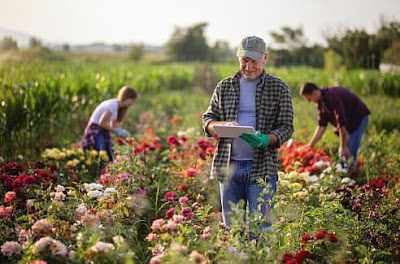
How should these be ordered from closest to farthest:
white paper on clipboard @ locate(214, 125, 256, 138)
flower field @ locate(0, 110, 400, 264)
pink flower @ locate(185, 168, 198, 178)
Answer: flower field @ locate(0, 110, 400, 264) < white paper on clipboard @ locate(214, 125, 256, 138) < pink flower @ locate(185, 168, 198, 178)

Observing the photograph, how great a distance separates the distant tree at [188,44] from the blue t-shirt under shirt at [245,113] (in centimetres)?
6574

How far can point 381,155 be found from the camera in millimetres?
6195

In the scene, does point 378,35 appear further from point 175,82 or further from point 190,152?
point 190,152

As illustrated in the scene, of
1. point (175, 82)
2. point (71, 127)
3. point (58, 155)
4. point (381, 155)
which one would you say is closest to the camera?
point (58, 155)

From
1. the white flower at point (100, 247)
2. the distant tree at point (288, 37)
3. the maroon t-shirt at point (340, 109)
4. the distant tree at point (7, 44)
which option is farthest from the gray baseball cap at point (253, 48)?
the distant tree at point (288, 37)

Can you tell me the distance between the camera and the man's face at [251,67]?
2.95 metres

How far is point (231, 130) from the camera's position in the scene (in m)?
2.83

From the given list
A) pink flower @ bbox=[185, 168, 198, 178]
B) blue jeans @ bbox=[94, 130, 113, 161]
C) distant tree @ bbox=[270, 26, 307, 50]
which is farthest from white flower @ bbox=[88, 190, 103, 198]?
distant tree @ bbox=[270, 26, 307, 50]

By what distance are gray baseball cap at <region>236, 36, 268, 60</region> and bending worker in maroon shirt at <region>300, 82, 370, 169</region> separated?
7.36 feet

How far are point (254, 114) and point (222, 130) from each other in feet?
1.01

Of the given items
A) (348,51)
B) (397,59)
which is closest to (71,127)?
(397,59)

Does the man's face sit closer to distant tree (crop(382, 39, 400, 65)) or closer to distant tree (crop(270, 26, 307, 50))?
distant tree (crop(382, 39, 400, 65))

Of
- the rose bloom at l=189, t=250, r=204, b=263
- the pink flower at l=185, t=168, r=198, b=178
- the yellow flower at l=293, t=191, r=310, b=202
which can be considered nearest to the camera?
the rose bloom at l=189, t=250, r=204, b=263

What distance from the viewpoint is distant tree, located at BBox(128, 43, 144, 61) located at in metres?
70.8
